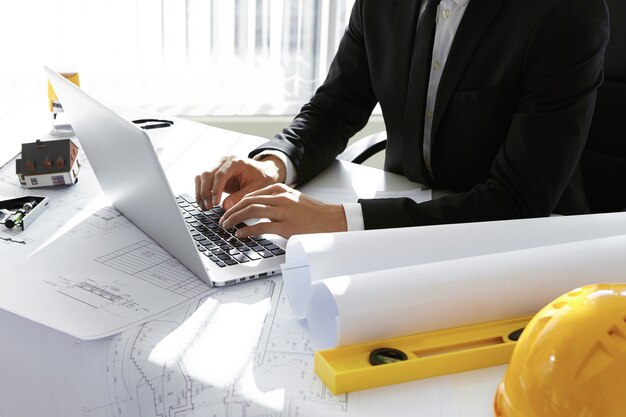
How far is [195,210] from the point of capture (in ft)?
4.27

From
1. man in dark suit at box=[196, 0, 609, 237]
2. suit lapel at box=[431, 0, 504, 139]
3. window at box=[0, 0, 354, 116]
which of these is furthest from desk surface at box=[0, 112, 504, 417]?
window at box=[0, 0, 354, 116]

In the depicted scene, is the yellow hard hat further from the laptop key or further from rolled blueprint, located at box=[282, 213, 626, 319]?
the laptop key

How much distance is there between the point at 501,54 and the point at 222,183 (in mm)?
572

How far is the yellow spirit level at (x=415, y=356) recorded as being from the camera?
787 mm

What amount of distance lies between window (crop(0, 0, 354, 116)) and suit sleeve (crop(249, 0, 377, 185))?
1.06 m

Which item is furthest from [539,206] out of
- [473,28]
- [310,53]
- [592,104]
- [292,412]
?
[310,53]

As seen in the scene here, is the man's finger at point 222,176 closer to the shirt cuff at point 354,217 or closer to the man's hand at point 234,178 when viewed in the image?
the man's hand at point 234,178

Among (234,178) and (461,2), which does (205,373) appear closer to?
(234,178)

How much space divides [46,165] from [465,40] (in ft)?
2.76

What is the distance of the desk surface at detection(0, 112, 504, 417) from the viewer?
783 millimetres

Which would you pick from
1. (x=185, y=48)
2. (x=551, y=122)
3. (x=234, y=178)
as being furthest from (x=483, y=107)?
(x=185, y=48)

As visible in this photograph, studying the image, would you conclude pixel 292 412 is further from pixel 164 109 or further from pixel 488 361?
pixel 164 109

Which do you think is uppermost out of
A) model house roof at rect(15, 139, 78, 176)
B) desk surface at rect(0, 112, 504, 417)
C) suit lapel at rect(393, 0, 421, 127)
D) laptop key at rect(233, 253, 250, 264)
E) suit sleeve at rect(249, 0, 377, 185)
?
suit lapel at rect(393, 0, 421, 127)

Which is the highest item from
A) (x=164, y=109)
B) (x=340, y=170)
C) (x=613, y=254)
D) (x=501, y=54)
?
(x=501, y=54)
